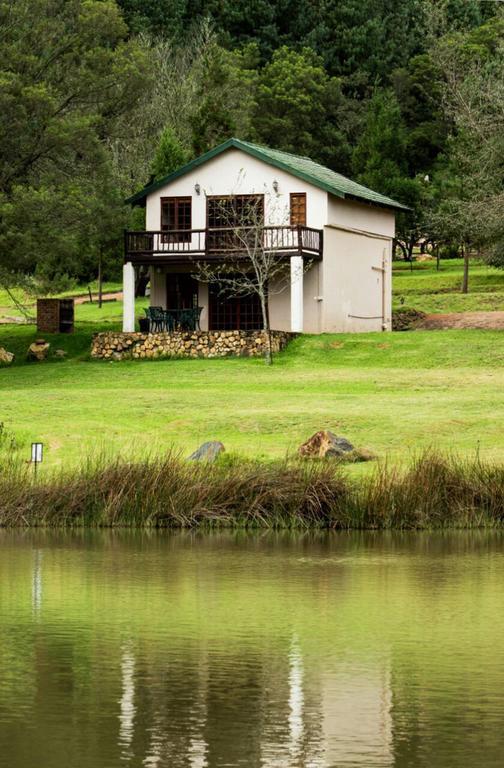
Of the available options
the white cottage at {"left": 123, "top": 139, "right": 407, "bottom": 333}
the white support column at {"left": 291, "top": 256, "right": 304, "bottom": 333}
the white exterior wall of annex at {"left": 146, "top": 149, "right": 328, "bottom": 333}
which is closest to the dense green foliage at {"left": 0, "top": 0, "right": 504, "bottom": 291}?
the white cottage at {"left": 123, "top": 139, "right": 407, "bottom": 333}

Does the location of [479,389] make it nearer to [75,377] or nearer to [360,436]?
[360,436]

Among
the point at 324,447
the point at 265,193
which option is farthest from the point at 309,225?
the point at 324,447

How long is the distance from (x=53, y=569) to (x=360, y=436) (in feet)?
39.4

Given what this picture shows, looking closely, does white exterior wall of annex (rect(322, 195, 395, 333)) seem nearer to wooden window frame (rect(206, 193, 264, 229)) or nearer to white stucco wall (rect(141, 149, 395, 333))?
white stucco wall (rect(141, 149, 395, 333))

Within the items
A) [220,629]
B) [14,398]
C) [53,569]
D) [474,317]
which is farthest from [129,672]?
[474,317]

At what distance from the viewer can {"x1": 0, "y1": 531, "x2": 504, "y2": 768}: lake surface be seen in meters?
12.4

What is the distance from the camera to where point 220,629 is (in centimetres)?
1728

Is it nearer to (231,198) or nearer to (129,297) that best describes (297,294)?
(231,198)

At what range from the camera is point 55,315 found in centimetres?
5688

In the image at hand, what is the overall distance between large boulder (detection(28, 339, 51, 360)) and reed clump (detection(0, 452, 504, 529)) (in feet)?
91.7

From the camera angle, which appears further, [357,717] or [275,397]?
[275,397]

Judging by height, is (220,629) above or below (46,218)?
below

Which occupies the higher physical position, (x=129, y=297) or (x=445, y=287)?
(x=445, y=287)

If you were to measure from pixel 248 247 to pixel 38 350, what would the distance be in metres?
7.90
